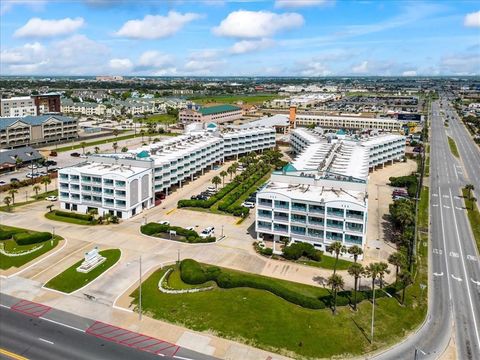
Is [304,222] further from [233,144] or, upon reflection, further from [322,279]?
[233,144]

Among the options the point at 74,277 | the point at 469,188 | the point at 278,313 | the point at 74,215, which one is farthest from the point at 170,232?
the point at 469,188

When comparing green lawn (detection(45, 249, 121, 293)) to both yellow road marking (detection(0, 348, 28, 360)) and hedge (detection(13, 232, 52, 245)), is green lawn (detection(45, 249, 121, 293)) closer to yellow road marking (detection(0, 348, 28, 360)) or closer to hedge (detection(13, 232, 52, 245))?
hedge (detection(13, 232, 52, 245))

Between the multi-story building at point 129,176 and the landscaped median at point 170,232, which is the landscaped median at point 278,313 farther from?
the multi-story building at point 129,176

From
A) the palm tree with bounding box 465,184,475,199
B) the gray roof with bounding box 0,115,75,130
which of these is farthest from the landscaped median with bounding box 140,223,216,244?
the gray roof with bounding box 0,115,75,130

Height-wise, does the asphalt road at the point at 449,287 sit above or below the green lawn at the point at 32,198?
below

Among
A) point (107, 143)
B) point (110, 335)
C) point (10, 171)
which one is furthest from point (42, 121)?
point (110, 335)

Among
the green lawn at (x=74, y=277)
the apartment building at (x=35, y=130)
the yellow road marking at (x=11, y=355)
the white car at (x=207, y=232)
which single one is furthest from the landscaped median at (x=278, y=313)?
the apartment building at (x=35, y=130)
